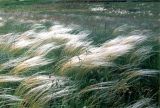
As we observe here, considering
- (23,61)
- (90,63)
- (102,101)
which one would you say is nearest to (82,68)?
(90,63)

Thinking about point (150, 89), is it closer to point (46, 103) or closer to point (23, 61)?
point (46, 103)

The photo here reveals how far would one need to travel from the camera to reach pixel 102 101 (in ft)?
11.4

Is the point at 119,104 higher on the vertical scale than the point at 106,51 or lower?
lower

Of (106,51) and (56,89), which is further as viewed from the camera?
(106,51)

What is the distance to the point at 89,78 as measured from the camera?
13.2 feet

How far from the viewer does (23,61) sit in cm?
441

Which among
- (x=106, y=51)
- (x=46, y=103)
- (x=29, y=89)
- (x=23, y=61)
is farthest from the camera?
(x=23, y=61)

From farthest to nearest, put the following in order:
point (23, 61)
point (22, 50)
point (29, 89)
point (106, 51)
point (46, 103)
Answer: point (22, 50), point (23, 61), point (106, 51), point (29, 89), point (46, 103)

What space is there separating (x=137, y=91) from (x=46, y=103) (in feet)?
2.51

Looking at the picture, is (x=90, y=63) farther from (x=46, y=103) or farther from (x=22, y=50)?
(x=22, y=50)

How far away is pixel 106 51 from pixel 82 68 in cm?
28

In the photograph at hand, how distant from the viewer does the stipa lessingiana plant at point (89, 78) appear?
3434 mm

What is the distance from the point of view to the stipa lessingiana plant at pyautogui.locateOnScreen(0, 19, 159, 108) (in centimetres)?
343

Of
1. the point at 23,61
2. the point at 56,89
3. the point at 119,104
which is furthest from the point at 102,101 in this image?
the point at 23,61
